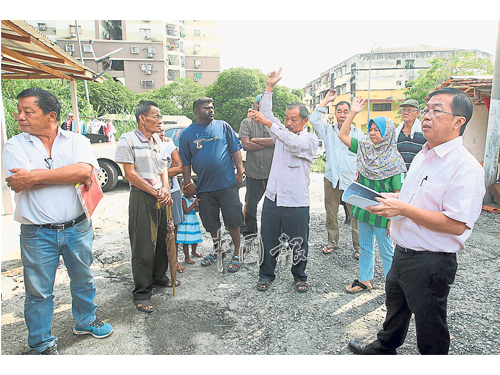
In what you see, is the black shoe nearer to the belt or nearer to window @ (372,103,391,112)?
the belt

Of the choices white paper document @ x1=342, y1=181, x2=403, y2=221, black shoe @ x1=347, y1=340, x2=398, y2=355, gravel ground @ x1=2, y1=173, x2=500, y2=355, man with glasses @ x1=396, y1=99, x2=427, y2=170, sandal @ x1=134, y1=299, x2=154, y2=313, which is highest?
man with glasses @ x1=396, y1=99, x2=427, y2=170

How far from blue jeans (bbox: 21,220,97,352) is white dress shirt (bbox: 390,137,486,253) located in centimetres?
218

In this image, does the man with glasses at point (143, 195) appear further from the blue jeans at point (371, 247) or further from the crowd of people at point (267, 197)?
the blue jeans at point (371, 247)

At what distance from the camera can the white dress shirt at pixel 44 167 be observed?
224cm

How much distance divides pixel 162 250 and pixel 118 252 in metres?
1.31

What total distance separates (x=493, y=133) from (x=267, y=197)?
5.58 meters

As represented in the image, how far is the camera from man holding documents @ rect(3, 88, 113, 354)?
2225 millimetres

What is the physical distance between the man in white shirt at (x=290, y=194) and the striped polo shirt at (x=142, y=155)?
3.20 ft

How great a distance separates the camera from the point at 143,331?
105 inches

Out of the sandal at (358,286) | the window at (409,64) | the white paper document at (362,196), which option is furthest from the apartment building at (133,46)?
the white paper document at (362,196)

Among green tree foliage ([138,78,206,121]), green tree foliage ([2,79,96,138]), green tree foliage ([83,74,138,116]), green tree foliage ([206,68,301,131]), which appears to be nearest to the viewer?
green tree foliage ([2,79,96,138])

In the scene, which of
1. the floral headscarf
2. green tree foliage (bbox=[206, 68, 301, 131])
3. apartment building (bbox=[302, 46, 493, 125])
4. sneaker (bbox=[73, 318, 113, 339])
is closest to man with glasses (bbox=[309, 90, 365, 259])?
the floral headscarf

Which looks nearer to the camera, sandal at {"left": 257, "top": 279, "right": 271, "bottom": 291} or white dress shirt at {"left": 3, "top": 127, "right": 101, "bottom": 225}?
white dress shirt at {"left": 3, "top": 127, "right": 101, "bottom": 225}

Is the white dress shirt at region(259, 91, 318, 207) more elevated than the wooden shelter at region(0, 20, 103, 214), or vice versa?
the wooden shelter at region(0, 20, 103, 214)
